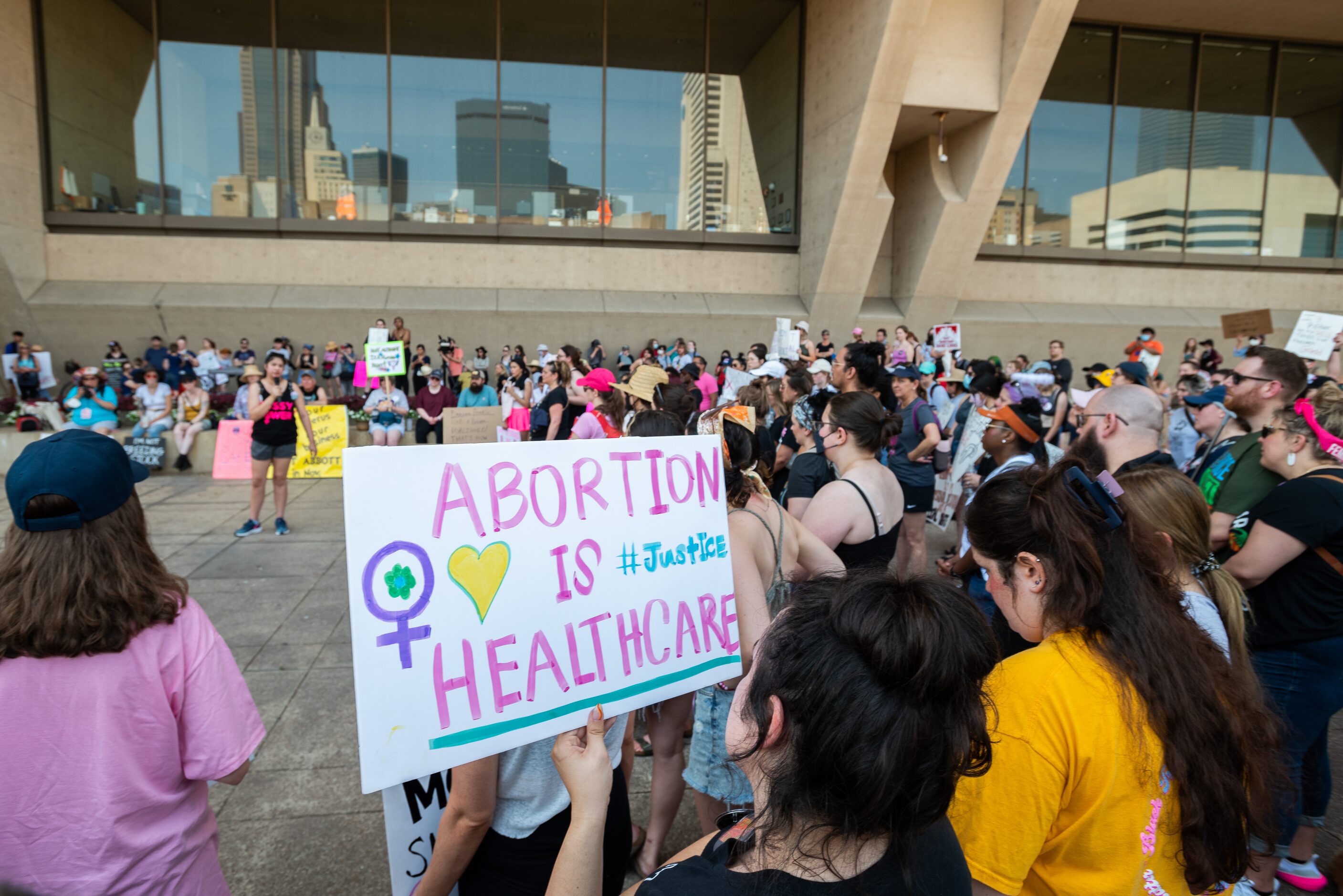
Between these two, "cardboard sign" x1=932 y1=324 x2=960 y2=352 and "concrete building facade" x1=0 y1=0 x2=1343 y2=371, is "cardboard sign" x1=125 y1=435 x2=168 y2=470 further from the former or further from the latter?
"cardboard sign" x1=932 y1=324 x2=960 y2=352

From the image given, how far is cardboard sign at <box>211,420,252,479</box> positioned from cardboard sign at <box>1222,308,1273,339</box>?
1298 centimetres

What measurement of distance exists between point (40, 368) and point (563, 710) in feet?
60.0

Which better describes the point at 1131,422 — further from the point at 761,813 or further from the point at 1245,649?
the point at 761,813

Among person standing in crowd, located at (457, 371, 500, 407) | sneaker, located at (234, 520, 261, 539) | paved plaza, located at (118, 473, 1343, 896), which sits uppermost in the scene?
person standing in crowd, located at (457, 371, 500, 407)

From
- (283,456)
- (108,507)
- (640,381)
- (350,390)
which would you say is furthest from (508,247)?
(108,507)

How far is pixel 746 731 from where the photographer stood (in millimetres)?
1220

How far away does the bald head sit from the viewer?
3.45 meters

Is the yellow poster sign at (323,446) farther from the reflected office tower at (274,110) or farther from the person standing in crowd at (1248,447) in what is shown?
the person standing in crowd at (1248,447)

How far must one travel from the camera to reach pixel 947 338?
1213 centimetres

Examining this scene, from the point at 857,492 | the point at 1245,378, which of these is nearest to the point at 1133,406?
the point at 1245,378

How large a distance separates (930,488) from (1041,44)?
47.2ft

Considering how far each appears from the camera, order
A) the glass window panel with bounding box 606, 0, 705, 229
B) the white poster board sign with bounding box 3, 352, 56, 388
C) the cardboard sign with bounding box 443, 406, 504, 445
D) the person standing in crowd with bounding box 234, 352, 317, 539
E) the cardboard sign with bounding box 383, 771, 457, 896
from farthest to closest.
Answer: the glass window panel with bounding box 606, 0, 705, 229, the white poster board sign with bounding box 3, 352, 56, 388, the cardboard sign with bounding box 443, 406, 504, 445, the person standing in crowd with bounding box 234, 352, 317, 539, the cardboard sign with bounding box 383, 771, 457, 896

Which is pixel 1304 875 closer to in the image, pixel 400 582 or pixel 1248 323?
pixel 400 582

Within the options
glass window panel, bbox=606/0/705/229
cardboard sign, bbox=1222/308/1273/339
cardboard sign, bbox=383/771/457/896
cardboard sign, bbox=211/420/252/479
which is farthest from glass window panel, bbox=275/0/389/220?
cardboard sign, bbox=383/771/457/896
